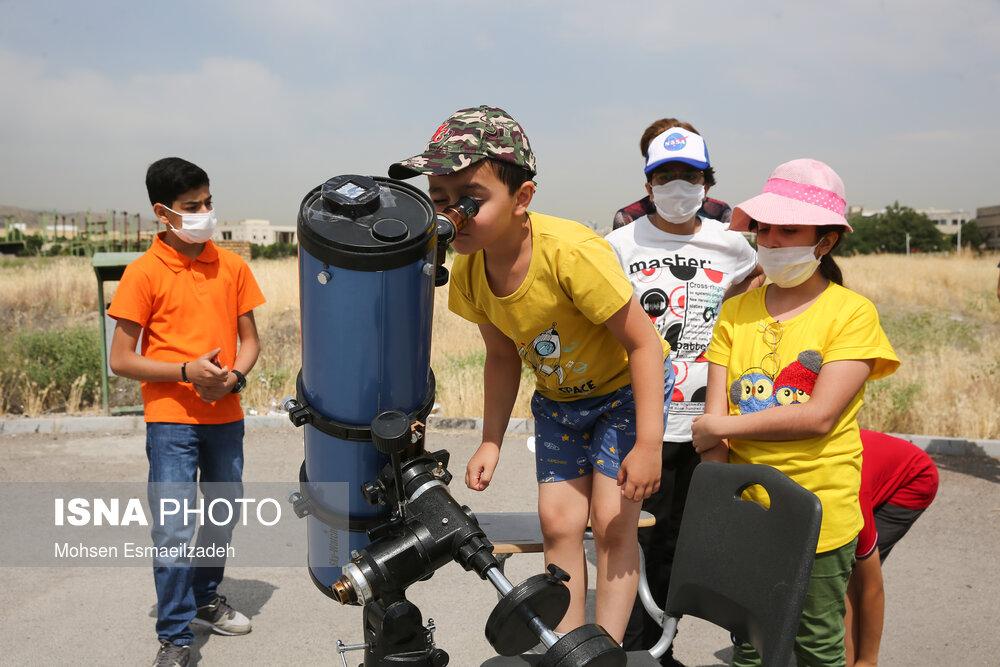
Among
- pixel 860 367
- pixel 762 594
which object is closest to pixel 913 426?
pixel 860 367

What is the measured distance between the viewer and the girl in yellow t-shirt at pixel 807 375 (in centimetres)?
215

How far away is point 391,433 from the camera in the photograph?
1.47 meters

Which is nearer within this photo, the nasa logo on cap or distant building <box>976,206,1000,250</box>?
the nasa logo on cap

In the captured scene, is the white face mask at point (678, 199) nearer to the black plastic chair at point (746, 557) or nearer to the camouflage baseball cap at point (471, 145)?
the camouflage baseball cap at point (471, 145)

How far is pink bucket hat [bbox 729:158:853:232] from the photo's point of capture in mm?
2242

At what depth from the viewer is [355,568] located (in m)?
1.44

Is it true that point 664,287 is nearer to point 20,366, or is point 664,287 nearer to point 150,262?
point 150,262

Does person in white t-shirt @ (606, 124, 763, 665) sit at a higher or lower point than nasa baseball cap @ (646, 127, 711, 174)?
lower

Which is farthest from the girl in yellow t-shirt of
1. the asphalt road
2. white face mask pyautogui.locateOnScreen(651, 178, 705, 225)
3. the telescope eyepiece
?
the asphalt road

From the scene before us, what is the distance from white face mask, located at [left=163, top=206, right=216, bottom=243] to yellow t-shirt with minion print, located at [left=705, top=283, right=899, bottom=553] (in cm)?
224

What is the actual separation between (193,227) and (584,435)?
1.91 metres

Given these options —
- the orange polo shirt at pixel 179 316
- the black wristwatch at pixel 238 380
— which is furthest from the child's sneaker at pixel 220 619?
the black wristwatch at pixel 238 380

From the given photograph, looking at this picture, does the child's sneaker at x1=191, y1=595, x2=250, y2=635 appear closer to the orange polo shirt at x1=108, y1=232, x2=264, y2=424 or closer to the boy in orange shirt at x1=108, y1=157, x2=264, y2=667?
the boy in orange shirt at x1=108, y1=157, x2=264, y2=667

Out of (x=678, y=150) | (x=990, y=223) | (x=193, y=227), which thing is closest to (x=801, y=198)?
(x=678, y=150)
